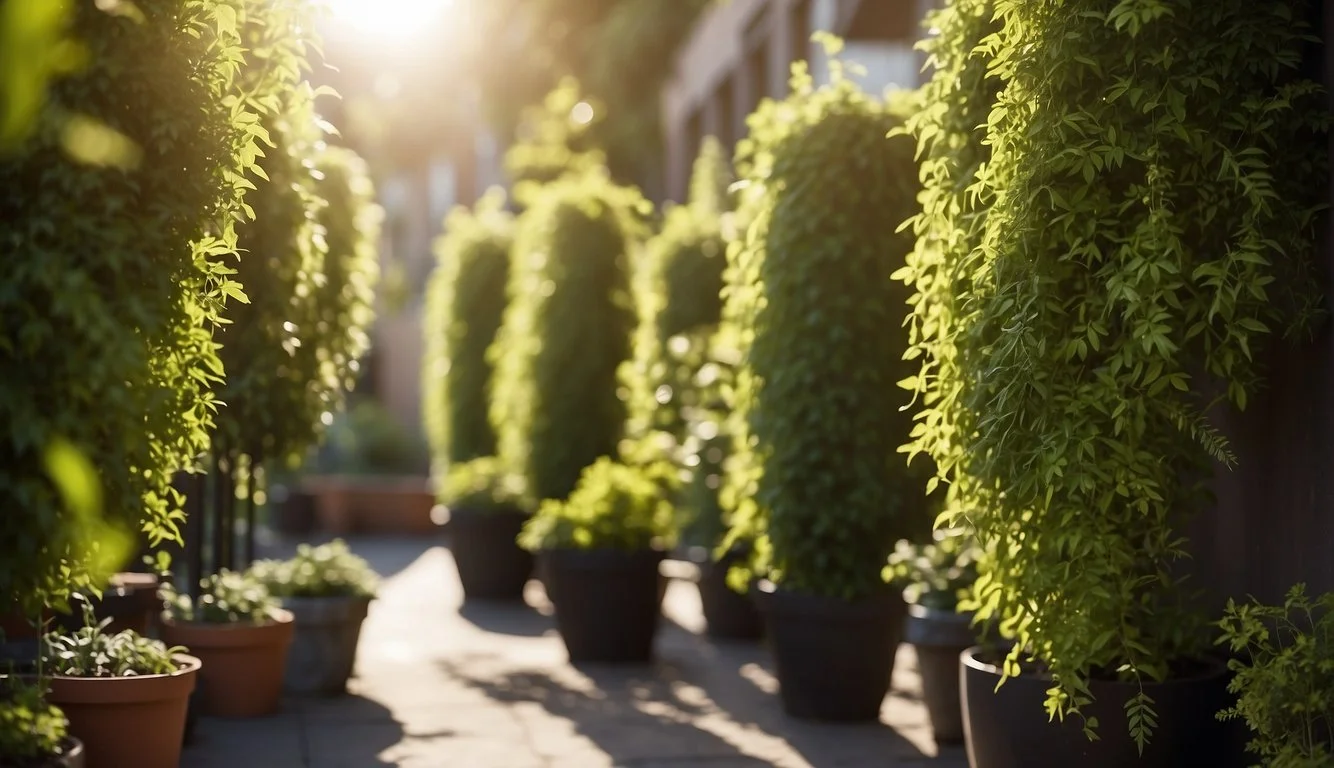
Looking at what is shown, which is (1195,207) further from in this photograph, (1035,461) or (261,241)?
(261,241)

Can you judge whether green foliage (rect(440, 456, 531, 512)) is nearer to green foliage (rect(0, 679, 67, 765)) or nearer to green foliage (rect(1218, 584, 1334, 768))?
green foliage (rect(0, 679, 67, 765))

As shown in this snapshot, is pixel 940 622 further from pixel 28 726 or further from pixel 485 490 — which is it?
pixel 485 490

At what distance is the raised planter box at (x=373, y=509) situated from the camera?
66.3 feet

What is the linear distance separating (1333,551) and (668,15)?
19.5 meters

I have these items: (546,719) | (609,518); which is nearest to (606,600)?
(609,518)

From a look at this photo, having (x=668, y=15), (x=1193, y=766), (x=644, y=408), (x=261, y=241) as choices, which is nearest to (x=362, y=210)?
(x=261, y=241)

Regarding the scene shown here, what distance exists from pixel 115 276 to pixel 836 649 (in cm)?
453

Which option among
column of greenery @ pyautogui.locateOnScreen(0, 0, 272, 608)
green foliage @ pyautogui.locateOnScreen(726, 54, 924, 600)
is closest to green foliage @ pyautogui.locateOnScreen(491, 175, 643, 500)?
green foliage @ pyautogui.locateOnScreen(726, 54, 924, 600)

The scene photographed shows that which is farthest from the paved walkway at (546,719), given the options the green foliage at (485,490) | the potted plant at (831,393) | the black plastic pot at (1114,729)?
the green foliage at (485,490)

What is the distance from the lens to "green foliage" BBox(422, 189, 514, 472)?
15.2 m

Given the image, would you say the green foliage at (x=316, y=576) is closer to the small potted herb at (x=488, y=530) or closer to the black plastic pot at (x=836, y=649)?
the black plastic pot at (x=836, y=649)

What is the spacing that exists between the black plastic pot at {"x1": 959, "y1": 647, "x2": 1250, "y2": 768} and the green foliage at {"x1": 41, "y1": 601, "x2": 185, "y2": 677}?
319cm

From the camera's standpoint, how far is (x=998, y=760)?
5598mm

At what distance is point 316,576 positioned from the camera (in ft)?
28.2
